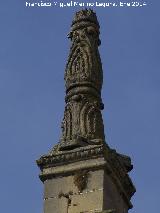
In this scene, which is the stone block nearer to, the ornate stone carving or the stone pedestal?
the stone pedestal

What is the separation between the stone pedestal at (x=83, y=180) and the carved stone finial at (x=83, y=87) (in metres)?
0.32

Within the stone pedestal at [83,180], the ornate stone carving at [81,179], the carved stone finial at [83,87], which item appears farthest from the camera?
the carved stone finial at [83,87]

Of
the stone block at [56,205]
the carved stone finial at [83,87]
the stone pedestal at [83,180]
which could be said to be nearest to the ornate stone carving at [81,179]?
the stone pedestal at [83,180]

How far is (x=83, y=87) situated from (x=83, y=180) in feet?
7.07

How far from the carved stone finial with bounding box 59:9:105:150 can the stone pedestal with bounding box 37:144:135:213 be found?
32 cm

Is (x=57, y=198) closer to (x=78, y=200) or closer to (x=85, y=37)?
(x=78, y=200)

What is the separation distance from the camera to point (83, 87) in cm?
1488

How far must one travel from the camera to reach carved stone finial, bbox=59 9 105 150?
1420cm

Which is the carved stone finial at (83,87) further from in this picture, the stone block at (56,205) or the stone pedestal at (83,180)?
the stone block at (56,205)

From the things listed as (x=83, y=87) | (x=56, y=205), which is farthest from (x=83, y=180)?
(x=83, y=87)

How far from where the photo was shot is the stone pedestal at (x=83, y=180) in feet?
43.2

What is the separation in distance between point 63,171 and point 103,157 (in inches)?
27.6

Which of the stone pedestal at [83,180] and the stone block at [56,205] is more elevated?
the stone pedestal at [83,180]

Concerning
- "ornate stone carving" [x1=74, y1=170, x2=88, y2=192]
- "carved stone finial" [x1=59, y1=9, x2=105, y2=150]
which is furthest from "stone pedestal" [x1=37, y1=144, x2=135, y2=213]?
"carved stone finial" [x1=59, y1=9, x2=105, y2=150]
